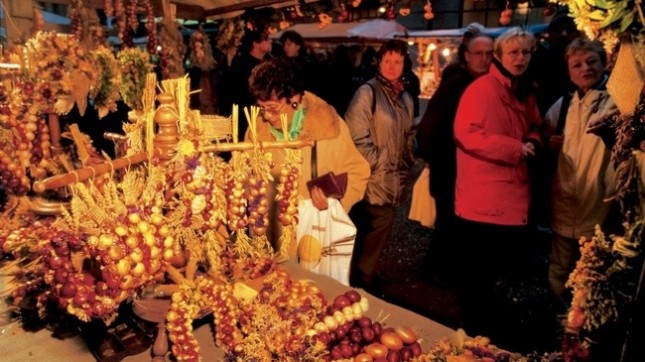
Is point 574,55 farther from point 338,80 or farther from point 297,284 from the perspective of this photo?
point 338,80

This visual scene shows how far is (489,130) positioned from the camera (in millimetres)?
2719

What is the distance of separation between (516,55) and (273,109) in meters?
1.36

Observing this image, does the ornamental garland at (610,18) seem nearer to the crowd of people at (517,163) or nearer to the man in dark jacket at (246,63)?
the crowd of people at (517,163)

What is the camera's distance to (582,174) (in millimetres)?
2760

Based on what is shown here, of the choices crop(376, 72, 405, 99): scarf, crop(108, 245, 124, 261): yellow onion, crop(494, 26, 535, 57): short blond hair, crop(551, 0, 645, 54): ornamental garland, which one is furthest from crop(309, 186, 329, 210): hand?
crop(551, 0, 645, 54): ornamental garland

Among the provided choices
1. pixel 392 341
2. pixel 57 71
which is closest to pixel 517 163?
pixel 392 341

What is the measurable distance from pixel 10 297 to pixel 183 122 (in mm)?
1206

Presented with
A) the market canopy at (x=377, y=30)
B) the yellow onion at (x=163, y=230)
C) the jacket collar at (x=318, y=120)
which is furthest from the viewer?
the market canopy at (x=377, y=30)

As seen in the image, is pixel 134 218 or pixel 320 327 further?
pixel 320 327

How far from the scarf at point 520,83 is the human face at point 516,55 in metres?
0.02

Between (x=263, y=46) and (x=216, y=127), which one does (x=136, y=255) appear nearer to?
(x=216, y=127)

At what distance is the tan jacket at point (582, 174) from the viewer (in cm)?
270

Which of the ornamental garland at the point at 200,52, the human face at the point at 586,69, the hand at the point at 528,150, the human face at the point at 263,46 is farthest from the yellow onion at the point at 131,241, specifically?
the ornamental garland at the point at 200,52

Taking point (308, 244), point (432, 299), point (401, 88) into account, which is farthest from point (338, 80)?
point (308, 244)
